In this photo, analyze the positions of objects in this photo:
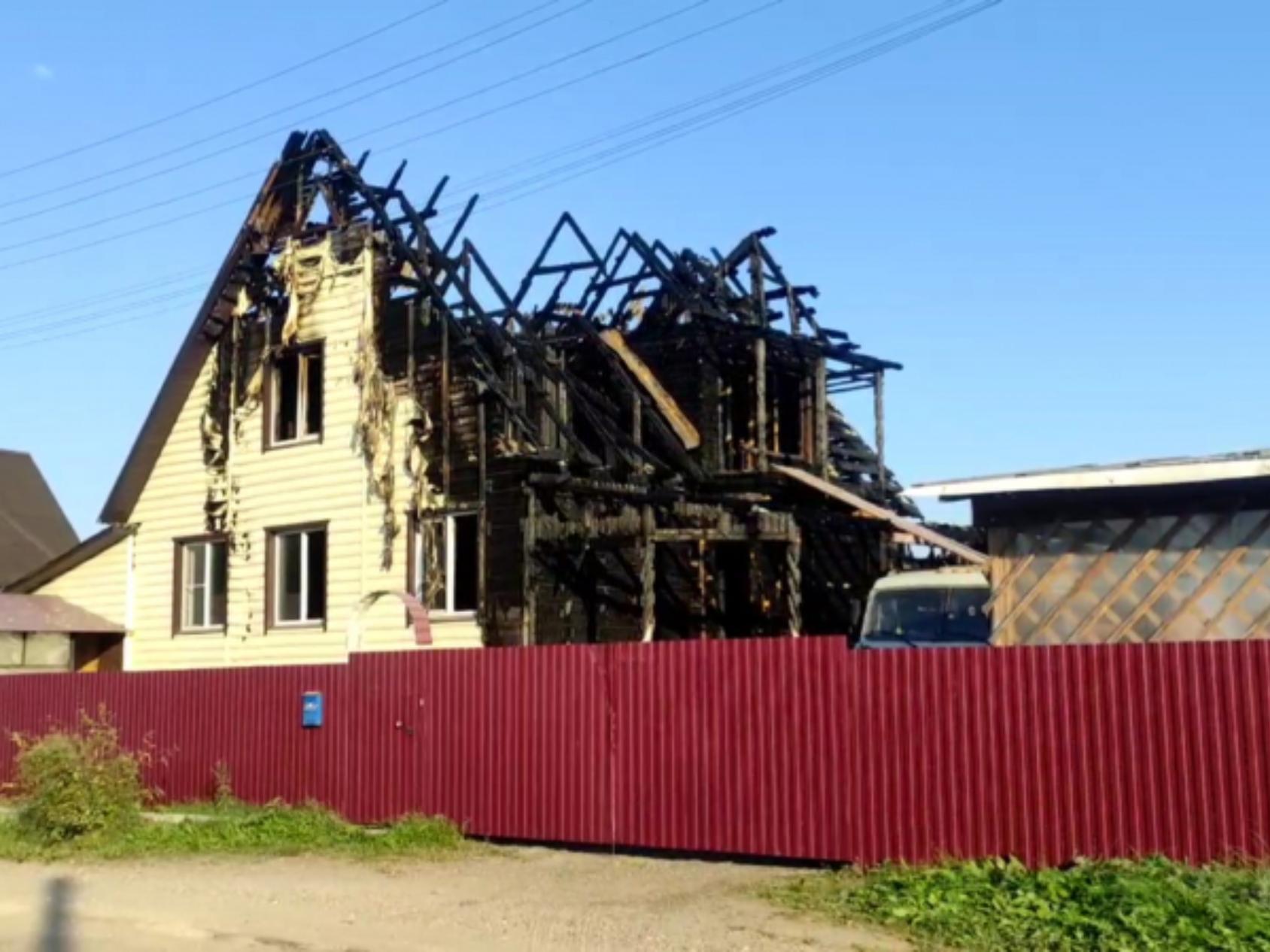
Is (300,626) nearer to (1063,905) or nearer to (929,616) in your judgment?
(929,616)

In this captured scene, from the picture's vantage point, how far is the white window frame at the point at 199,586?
24172 mm

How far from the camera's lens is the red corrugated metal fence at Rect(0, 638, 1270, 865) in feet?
33.7

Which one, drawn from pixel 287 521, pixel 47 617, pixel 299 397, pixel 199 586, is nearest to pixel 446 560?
pixel 287 521

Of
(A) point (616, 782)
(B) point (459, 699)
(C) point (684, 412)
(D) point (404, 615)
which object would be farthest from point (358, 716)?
(C) point (684, 412)

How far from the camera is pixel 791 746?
12.1m

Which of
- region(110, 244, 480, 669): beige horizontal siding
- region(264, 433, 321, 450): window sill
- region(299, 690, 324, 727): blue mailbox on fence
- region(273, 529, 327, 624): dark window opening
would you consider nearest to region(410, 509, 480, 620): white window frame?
region(110, 244, 480, 669): beige horizontal siding

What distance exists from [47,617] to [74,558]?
141 centimetres

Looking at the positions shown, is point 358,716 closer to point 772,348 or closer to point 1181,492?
point 1181,492

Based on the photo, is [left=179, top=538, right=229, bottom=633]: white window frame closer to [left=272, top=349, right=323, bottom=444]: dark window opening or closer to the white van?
[left=272, top=349, right=323, bottom=444]: dark window opening

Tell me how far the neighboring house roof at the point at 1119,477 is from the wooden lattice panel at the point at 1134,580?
478 mm

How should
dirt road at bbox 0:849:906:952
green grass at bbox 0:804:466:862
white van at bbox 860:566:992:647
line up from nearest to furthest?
dirt road at bbox 0:849:906:952, green grass at bbox 0:804:466:862, white van at bbox 860:566:992:647

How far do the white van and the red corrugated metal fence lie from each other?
5.02 m

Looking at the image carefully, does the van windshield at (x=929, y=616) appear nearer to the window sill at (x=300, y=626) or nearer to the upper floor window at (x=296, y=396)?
the window sill at (x=300, y=626)

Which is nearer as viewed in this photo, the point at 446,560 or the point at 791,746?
the point at 791,746
